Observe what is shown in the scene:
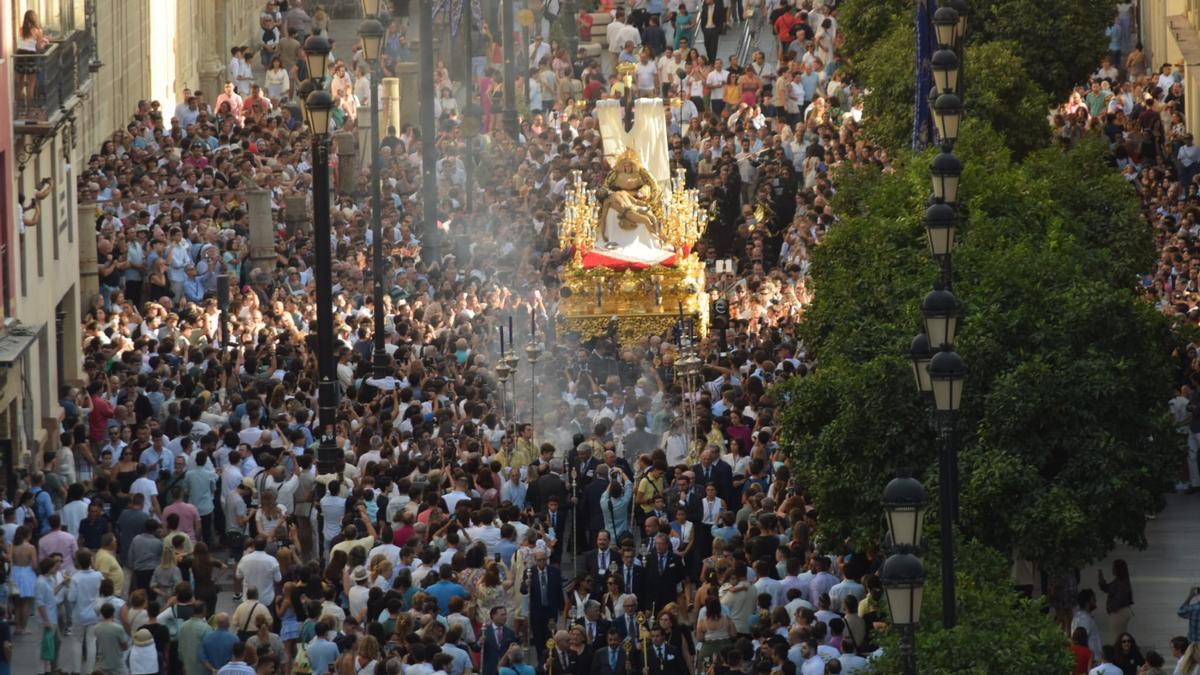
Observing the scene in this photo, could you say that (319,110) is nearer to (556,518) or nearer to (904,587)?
(556,518)

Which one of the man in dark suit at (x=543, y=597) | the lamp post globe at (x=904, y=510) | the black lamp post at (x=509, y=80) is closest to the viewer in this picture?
the lamp post globe at (x=904, y=510)

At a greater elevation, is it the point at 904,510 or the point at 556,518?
the point at 904,510

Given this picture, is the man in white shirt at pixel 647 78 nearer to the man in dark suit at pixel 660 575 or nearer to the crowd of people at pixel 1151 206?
the crowd of people at pixel 1151 206

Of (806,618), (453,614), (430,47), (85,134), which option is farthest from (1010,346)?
(85,134)

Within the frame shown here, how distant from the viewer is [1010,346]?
30.0 m

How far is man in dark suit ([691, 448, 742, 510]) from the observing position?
33.1 m

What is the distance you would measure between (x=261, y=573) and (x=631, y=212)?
16.6 m

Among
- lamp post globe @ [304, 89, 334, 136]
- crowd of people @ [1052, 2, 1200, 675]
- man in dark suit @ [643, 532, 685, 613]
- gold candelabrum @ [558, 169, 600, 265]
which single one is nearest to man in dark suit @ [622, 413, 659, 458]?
crowd of people @ [1052, 2, 1200, 675]

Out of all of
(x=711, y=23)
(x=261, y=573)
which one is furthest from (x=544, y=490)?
(x=711, y=23)

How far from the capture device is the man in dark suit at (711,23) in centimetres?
6319

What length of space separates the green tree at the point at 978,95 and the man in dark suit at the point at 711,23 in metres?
13.5

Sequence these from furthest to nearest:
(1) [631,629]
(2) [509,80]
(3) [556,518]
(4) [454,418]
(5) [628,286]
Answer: (2) [509,80] → (5) [628,286] → (4) [454,418] → (3) [556,518] → (1) [631,629]

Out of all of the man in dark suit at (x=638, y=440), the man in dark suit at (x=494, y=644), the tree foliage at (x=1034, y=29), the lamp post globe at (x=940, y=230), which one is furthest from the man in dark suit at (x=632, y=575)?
the tree foliage at (x=1034, y=29)

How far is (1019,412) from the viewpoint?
29.3 metres
